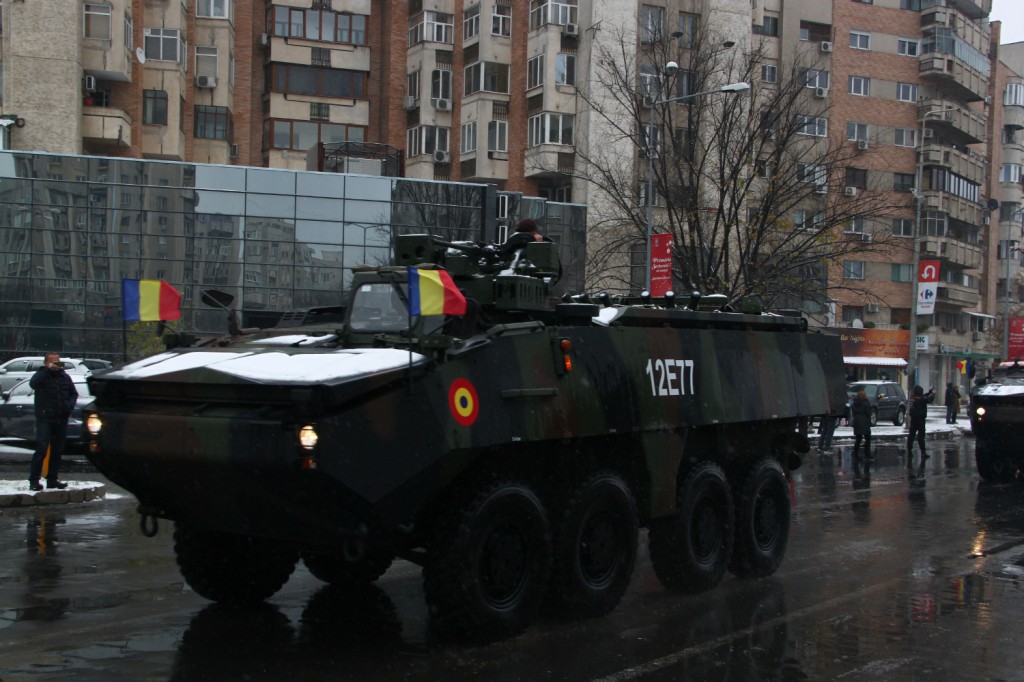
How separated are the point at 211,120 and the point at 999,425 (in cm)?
3255

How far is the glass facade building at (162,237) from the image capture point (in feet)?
113

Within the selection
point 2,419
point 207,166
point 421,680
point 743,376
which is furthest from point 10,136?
point 421,680

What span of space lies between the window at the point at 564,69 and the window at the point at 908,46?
75.8 ft

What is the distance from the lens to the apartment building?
37.8 m

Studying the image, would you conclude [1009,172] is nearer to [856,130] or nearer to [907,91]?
[907,91]

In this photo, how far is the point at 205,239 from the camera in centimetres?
3503

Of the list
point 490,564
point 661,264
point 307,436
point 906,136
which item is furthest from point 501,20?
point 307,436

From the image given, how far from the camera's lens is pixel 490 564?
7.43 meters

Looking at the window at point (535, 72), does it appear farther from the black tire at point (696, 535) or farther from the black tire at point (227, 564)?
the black tire at point (227, 564)

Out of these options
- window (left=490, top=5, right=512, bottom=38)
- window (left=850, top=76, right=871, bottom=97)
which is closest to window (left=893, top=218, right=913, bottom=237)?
window (left=850, top=76, right=871, bottom=97)

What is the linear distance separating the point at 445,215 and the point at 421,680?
30.6 m

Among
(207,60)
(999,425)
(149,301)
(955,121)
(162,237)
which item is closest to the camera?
(149,301)

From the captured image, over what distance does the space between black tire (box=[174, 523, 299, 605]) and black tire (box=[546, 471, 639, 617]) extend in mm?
1906

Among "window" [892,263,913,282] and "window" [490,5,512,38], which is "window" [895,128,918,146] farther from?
"window" [490,5,512,38]
